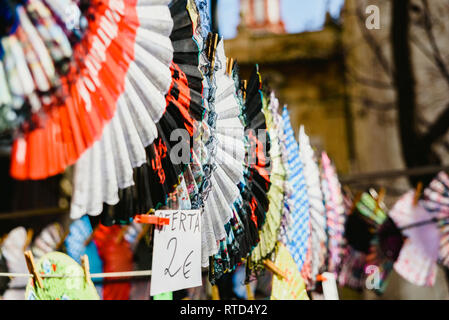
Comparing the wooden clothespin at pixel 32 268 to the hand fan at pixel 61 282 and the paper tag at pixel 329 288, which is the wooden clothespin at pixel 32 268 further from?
the paper tag at pixel 329 288

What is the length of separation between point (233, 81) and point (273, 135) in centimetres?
30

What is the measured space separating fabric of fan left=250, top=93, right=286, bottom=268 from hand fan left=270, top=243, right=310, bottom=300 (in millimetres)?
57

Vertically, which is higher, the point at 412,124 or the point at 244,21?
the point at 244,21

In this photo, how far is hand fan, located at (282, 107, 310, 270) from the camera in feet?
4.73

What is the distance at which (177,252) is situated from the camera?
834 mm

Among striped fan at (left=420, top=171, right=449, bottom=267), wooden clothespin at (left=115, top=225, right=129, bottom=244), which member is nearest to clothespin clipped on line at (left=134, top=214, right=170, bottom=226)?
wooden clothespin at (left=115, top=225, right=129, bottom=244)

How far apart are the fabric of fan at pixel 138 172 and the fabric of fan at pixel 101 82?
3 centimetres

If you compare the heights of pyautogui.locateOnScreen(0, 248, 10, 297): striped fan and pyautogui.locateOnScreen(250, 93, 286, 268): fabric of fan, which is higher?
pyautogui.locateOnScreen(250, 93, 286, 268): fabric of fan

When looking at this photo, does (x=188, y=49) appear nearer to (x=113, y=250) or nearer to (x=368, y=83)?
(x=113, y=250)

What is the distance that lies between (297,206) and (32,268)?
2.88 ft

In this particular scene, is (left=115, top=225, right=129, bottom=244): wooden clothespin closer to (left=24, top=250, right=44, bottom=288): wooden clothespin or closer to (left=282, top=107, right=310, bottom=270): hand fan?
(left=282, top=107, right=310, bottom=270): hand fan

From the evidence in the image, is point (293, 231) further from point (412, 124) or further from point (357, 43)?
point (357, 43)

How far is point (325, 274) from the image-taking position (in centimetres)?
152
